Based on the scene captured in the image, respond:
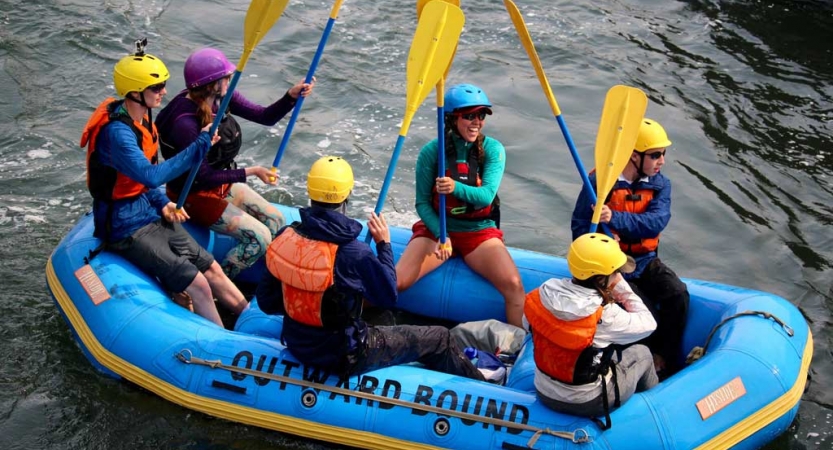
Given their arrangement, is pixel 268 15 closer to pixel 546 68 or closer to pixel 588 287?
pixel 588 287

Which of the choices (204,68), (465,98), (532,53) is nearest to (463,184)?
(465,98)

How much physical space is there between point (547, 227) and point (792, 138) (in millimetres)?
3018

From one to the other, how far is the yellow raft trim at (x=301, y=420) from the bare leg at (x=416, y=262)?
126 centimetres

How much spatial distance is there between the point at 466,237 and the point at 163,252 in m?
1.82

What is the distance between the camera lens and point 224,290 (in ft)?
19.0

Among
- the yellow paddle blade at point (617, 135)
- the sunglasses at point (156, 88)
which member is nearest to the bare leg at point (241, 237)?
the sunglasses at point (156, 88)

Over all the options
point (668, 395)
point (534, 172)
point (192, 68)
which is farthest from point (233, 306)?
point (534, 172)

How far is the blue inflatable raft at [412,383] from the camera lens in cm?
462

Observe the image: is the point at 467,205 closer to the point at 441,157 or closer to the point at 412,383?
the point at 441,157

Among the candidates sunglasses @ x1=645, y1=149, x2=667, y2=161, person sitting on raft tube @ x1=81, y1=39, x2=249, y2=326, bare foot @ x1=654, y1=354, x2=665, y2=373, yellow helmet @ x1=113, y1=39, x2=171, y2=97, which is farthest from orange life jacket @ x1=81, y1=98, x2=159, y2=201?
bare foot @ x1=654, y1=354, x2=665, y2=373

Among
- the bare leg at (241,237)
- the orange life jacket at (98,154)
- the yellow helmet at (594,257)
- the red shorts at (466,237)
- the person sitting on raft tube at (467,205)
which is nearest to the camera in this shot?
the yellow helmet at (594,257)

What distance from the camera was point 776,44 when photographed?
36.8 ft

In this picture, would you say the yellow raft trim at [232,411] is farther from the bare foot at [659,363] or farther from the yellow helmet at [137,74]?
the bare foot at [659,363]

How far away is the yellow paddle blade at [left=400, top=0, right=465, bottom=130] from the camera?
5156 mm
